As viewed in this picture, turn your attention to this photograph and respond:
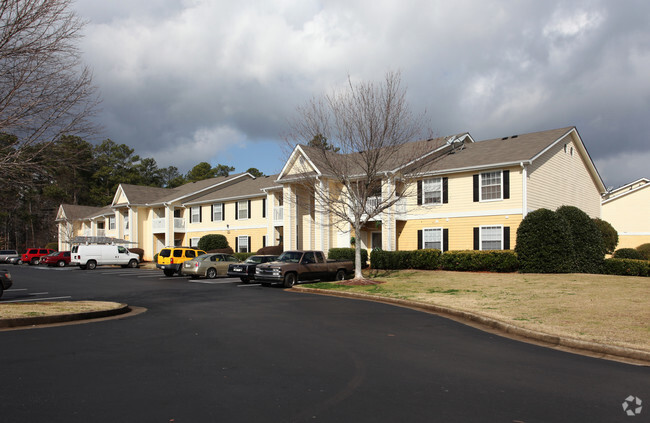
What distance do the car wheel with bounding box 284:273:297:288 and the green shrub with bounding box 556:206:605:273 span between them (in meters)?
13.2

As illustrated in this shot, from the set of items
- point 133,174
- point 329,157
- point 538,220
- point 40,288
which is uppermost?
point 133,174

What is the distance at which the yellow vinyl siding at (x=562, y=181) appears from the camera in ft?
86.7

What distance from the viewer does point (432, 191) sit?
2859 centimetres

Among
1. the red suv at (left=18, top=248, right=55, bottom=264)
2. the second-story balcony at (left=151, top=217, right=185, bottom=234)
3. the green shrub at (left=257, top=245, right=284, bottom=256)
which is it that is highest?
the second-story balcony at (left=151, top=217, right=185, bottom=234)

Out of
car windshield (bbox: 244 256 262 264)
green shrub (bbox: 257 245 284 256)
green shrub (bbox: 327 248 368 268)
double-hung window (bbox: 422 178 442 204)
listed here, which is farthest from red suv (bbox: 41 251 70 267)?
double-hung window (bbox: 422 178 442 204)

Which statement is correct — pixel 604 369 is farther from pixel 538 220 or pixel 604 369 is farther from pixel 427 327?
pixel 538 220

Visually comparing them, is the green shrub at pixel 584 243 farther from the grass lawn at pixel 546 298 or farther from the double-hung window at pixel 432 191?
the double-hung window at pixel 432 191

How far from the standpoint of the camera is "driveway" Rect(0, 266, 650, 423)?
212 inches

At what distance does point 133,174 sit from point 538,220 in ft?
231

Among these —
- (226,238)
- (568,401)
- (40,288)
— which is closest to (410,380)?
(568,401)

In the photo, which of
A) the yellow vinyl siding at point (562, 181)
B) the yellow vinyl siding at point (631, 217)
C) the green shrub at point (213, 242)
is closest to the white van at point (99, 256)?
the green shrub at point (213, 242)

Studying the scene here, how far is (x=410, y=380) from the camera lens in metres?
6.64

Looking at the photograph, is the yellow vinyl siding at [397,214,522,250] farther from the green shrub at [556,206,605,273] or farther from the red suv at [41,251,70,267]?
the red suv at [41,251,70,267]
